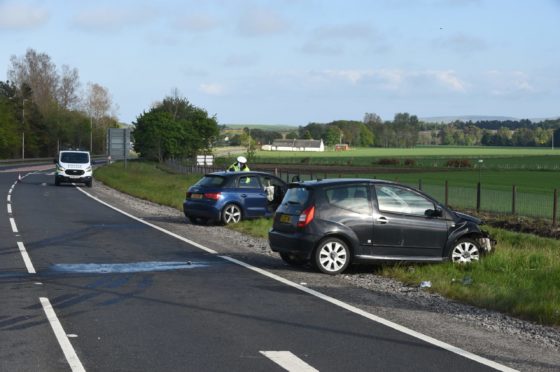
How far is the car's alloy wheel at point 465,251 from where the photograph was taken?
14.0 metres

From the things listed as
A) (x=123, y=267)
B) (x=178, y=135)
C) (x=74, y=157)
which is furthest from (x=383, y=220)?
(x=178, y=135)

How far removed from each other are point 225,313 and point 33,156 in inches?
5159

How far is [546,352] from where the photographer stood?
26.9 ft

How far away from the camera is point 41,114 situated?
455ft

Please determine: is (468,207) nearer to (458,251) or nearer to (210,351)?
(458,251)

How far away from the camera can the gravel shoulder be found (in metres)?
8.16

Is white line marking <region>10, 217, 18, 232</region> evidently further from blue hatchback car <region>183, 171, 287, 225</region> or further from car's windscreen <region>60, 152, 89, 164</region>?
car's windscreen <region>60, 152, 89, 164</region>

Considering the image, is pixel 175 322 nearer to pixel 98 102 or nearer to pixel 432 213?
pixel 432 213

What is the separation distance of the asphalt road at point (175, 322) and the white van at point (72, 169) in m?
29.8

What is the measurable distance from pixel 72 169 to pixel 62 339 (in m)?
38.3

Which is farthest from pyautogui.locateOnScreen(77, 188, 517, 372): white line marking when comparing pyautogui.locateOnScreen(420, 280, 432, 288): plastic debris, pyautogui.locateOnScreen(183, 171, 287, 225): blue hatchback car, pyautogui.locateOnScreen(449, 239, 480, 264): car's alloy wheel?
pyautogui.locateOnScreen(183, 171, 287, 225): blue hatchback car

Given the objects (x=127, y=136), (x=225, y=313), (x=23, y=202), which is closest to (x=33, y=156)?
(x=127, y=136)

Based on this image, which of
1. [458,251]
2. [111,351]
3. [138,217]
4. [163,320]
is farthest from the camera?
[138,217]

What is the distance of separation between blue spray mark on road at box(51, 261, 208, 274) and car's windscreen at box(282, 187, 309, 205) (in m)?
1.84
